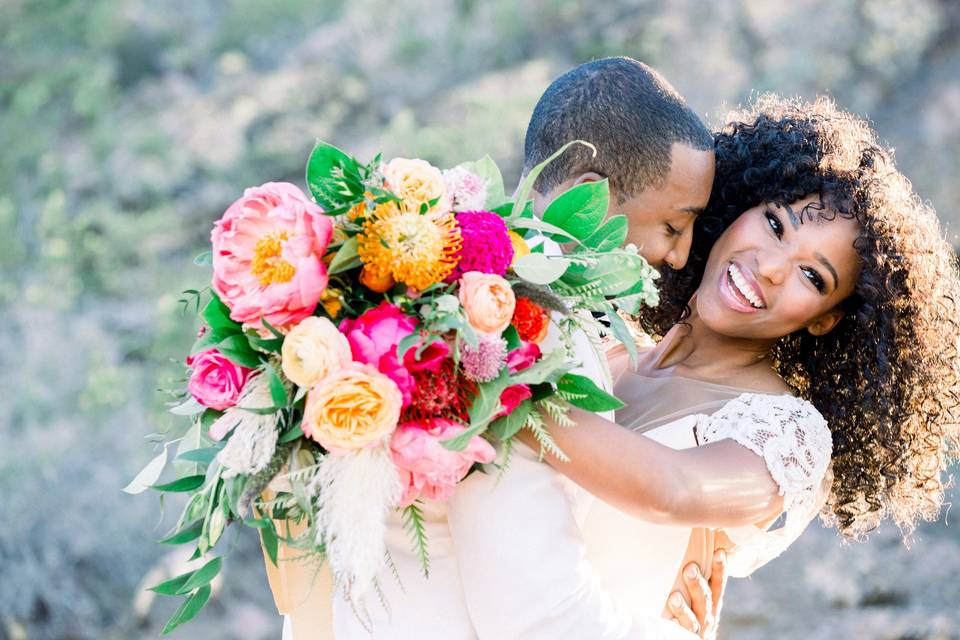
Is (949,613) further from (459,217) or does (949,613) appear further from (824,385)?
(459,217)

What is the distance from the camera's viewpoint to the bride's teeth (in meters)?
2.79

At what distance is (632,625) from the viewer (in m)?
2.17

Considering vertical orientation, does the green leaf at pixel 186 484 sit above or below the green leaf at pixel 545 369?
below

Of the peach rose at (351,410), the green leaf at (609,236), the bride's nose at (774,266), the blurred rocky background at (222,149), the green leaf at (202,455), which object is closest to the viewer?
the peach rose at (351,410)

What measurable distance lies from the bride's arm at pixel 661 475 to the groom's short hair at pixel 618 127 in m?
0.68

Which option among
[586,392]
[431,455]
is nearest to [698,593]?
[586,392]

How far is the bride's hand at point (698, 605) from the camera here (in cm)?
276

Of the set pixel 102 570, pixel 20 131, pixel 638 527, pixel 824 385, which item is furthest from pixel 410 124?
pixel 638 527

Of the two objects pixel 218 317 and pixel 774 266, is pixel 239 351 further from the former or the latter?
pixel 774 266

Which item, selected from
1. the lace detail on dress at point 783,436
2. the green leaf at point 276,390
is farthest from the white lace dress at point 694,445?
the green leaf at point 276,390

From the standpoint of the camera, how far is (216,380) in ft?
6.32

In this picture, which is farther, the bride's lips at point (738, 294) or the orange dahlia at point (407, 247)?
the bride's lips at point (738, 294)

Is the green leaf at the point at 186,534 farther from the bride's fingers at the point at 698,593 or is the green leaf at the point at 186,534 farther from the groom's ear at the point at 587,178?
the bride's fingers at the point at 698,593

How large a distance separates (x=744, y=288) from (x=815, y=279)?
182mm
